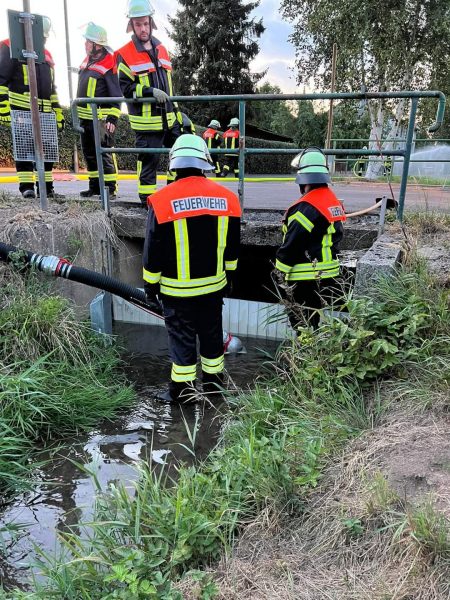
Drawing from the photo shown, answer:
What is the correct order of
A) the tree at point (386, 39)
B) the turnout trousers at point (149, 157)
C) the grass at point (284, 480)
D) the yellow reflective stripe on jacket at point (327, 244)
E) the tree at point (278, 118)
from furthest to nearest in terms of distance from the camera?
the tree at point (278, 118) < the tree at point (386, 39) < the turnout trousers at point (149, 157) < the yellow reflective stripe on jacket at point (327, 244) < the grass at point (284, 480)

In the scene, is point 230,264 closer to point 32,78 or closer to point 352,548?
point 352,548

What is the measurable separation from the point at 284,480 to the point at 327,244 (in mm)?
2278

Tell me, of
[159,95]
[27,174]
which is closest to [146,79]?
[159,95]

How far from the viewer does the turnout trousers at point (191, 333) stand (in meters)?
3.60

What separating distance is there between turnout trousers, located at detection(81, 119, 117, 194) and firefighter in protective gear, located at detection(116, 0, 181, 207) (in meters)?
0.66

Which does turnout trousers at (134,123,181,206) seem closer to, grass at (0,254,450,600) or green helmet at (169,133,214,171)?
green helmet at (169,133,214,171)

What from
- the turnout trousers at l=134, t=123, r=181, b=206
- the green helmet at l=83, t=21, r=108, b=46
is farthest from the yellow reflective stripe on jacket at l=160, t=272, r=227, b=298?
the green helmet at l=83, t=21, r=108, b=46

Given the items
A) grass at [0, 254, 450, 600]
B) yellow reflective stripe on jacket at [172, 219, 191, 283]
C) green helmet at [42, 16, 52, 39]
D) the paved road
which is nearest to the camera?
grass at [0, 254, 450, 600]

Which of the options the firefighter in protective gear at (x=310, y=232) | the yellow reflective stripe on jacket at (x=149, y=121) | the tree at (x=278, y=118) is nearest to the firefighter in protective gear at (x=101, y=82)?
the yellow reflective stripe on jacket at (x=149, y=121)

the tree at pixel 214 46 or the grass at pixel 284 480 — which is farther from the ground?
the tree at pixel 214 46

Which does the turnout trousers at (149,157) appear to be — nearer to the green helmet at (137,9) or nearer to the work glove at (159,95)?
the work glove at (159,95)

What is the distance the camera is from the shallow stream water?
2.41 metres

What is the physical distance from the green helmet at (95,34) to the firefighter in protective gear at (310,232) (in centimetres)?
314

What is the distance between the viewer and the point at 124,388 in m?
3.84
